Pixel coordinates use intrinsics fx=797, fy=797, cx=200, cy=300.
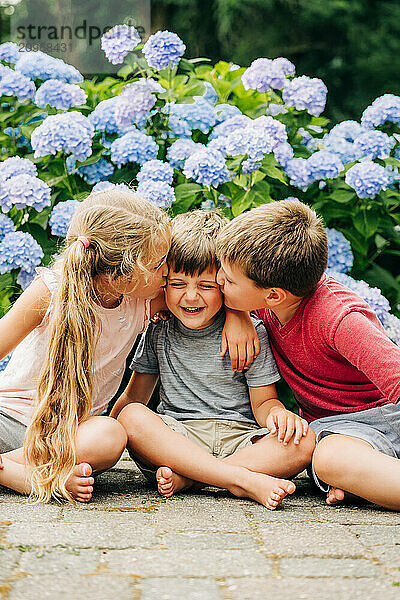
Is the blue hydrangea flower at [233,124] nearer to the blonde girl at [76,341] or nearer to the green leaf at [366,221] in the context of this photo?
the green leaf at [366,221]

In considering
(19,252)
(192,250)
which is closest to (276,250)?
(192,250)

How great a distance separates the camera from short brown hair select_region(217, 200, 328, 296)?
2.14m

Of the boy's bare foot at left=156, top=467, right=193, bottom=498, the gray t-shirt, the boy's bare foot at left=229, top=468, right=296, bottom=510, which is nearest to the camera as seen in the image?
the boy's bare foot at left=229, top=468, right=296, bottom=510

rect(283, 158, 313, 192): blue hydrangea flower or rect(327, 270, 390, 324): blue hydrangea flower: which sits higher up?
rect(283, 158, 313, 192): blue hydrangea flower

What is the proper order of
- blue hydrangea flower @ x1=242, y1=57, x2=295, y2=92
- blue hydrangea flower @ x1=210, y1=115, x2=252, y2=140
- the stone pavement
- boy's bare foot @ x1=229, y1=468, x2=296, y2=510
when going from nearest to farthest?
the stone pavement
boy's bare foot @ x1=229, y1=468, x2=296, y2=510
blue hydrangea flower @ x1=210, y1=115, x2=252, y2=140
blue hydrangea flower @ x1=242, y1=57, x2=295, y2=92

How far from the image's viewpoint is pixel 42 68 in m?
3.09

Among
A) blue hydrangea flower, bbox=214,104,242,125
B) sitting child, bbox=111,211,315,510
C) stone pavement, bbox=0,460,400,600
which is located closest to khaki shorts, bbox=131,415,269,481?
sitting child, bbox=111,211,315,510

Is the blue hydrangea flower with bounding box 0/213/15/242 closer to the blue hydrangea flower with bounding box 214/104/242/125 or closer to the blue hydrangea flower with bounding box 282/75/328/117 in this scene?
the blue hydrangea flower with bounding box 214/104/242/125

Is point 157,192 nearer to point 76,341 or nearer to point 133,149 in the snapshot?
point 133,149

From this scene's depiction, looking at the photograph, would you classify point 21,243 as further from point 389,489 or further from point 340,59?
point 340,59

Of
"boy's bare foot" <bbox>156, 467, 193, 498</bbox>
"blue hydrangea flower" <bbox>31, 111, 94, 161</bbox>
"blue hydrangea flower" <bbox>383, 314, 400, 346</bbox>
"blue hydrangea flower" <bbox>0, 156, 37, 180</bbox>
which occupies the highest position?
"blue hydrangea flower" <bbox>31, 111, 94, 161</bbox>

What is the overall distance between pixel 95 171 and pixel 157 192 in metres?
0.33

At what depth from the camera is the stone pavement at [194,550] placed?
1277 millimetres

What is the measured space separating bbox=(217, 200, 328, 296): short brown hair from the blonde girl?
194mm
